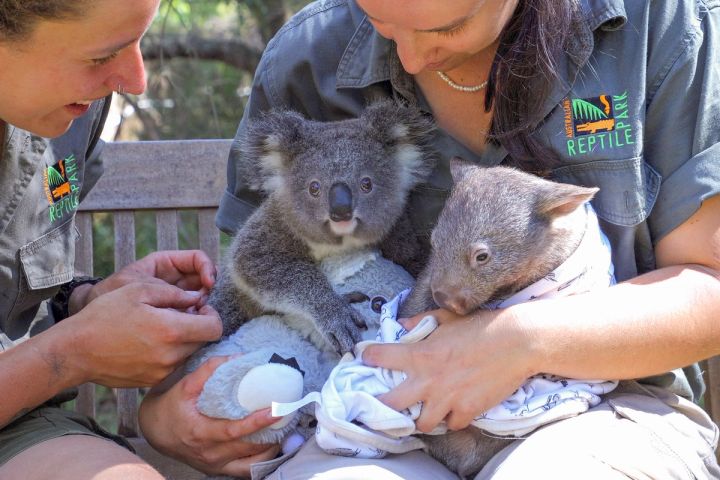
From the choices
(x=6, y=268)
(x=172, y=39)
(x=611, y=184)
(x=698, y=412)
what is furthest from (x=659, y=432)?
(x=172, y=39)

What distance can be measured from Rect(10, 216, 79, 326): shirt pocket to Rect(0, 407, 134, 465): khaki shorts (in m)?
0.33

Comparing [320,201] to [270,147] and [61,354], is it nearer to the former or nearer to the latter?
[270,147]

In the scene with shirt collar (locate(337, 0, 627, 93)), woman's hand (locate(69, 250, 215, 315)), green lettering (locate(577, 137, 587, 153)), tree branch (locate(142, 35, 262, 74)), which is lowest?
woman's hand (locate(69, 250, 215, 315))

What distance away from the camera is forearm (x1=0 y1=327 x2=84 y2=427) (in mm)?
2303

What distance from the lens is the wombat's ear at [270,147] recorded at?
255cm

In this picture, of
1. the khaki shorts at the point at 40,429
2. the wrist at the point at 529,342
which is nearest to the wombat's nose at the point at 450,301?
the wrist at the point at 529,342

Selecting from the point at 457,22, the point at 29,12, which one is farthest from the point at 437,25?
the point at 29,12

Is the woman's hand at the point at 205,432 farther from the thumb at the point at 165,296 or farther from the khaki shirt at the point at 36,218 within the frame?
the khaki shirt at the point at 36,218

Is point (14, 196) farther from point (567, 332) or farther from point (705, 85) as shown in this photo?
point (705, 85)

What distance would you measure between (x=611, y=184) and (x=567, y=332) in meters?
0.44

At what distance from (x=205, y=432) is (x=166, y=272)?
0.65m

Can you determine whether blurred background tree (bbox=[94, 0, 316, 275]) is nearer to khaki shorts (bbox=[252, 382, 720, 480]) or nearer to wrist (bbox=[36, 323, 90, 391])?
wrist (bbox=[36, 323, 90, 391])

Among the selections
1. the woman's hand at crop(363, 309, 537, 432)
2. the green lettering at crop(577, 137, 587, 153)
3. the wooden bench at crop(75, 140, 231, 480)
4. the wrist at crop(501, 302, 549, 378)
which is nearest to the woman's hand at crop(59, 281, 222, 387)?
the woman's hand at crop(363, 309, 537, 432)

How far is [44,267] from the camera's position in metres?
2.68
